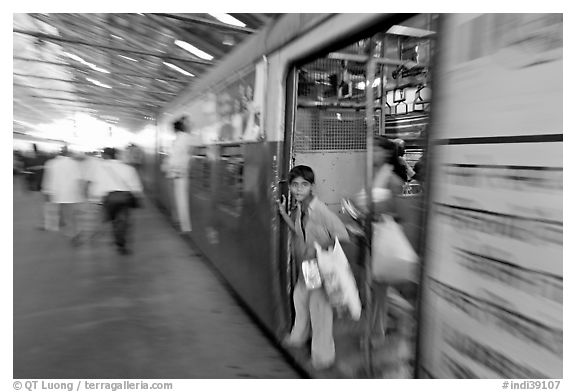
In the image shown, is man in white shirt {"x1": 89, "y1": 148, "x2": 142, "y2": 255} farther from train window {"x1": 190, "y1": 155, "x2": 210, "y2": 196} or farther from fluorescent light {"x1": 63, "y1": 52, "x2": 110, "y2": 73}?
fluorescent light {"x1": 63, "y1": 52, "x2": 110, "y2": 73}

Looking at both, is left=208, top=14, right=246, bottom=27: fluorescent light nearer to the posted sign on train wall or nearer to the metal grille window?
the metal grille window

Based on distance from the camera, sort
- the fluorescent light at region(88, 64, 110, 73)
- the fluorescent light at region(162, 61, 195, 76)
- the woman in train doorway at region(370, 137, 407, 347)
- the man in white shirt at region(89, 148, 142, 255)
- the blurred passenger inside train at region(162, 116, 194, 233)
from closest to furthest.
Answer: the woman in train doorway at region(370, 137, 407, 347), the fluorescent light at region(88, 64, 110, 73), the fluorescent light at region(162, 61, 195, 76), the man in white shirt at region(89, 148, 142, 255), the blurred passenger inside train at region(162, 116, 194, 233)

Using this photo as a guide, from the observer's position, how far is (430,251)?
166cm

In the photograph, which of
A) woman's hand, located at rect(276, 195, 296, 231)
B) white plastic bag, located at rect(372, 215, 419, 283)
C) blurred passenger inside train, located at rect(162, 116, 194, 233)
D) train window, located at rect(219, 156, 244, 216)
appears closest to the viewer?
white plastic bag, located at rect(372, 215, 419, 283)

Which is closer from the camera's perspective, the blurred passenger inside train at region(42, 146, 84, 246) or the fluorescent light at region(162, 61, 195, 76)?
the fluorescent light at region(162, 61, 195, 76)

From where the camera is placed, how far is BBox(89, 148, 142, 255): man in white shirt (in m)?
4.85

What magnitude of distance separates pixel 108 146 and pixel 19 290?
1728mm

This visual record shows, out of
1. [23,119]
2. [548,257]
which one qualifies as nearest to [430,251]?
[548,257]

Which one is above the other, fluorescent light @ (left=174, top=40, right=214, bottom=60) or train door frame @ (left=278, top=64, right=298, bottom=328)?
fluorescent light @ (left=174, top=40, right=214, bottom=60)

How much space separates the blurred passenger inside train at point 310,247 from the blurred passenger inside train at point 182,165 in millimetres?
3135

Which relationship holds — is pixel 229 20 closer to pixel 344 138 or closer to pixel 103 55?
pixel 344 138

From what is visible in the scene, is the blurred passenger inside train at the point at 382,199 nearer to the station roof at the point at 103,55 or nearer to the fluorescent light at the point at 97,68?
the station roof at the point at 103,55

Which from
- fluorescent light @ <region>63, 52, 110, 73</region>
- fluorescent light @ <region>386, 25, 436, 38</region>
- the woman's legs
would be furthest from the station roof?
the woman's legs

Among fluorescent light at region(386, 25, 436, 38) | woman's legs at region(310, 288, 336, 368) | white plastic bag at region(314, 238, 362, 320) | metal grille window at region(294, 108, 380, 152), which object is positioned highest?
fluorescent light at region(386, 25, 436, 38)
